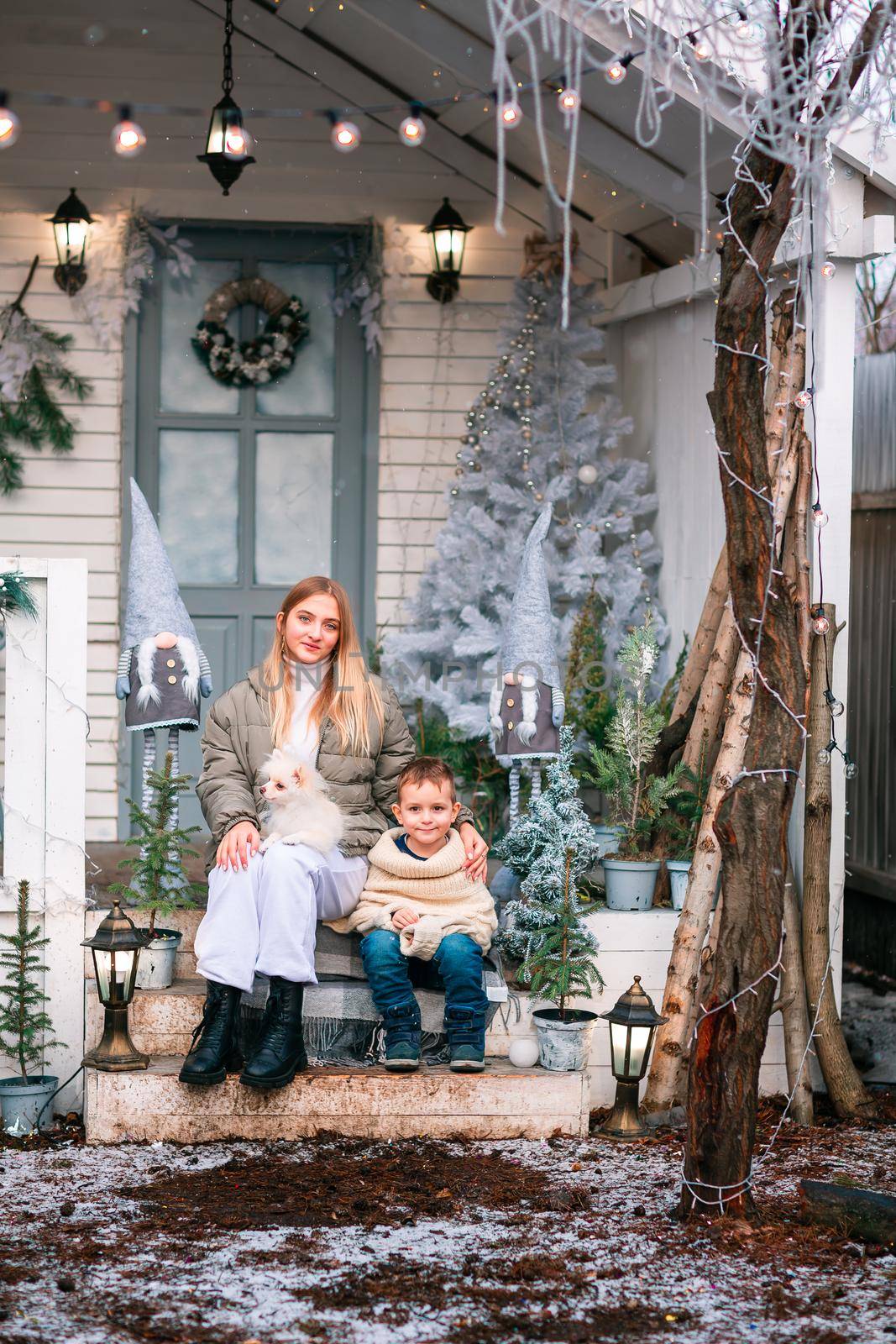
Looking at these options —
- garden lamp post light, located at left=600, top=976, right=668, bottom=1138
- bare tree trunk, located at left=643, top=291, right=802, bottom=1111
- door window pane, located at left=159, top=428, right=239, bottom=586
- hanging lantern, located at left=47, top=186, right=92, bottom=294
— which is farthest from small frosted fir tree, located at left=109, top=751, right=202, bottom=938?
hanging lantern, located at left=47, top=186, right=92, bottom=294

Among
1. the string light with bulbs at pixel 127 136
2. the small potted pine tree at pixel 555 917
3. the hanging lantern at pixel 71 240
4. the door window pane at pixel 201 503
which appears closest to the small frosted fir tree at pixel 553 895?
the small potted pine tree at pixel 555 917

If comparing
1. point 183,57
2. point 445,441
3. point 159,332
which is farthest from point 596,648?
point 183,57

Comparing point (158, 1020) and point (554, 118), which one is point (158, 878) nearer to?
point (158, 1020)

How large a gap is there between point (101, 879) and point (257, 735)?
1.45 metres

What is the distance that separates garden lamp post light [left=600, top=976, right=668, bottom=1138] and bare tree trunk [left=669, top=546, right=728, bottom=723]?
1264mm

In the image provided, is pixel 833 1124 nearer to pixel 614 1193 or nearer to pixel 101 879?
pixel 614 1193

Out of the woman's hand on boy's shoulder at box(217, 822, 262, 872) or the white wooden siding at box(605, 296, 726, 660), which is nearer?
the woman's hand on boy's shoulder at box(217, 822, 262, 872)

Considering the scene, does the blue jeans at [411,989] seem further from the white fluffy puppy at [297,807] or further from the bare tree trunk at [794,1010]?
the bare tree trunk at [794,1010]

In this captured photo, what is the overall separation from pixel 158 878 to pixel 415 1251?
156 centimetres

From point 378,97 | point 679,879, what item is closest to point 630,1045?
point 679,879

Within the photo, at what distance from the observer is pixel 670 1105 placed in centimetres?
438

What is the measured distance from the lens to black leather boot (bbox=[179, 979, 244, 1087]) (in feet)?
13.0

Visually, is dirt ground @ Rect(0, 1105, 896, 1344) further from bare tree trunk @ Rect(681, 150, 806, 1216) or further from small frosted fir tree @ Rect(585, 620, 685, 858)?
small frosted fir tree @ Rect(585, 620, 685, 858)

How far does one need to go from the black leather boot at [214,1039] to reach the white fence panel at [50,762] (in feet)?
1.86
